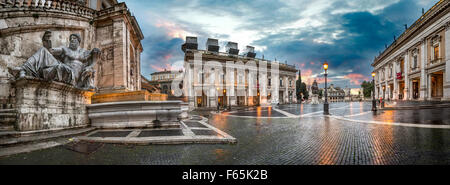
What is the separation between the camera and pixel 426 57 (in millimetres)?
23500

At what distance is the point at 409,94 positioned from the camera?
89.6 feet

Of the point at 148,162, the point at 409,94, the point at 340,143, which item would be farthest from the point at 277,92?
the point at 148,162

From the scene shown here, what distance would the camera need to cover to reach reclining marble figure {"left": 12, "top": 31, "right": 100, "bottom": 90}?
4.61 m

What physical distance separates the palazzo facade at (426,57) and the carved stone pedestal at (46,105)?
33.2 metres

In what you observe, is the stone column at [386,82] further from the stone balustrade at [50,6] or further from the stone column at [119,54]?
the stone balustrade at [50,6]

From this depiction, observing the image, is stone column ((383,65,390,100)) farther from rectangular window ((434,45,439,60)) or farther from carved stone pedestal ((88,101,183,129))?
carved stone pedestal ((88,101,183,129))

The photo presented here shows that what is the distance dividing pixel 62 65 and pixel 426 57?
132 feet

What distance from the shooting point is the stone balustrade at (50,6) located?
6.74m

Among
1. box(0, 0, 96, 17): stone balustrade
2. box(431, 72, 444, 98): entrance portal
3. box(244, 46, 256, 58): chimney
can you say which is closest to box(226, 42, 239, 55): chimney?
box(244, 46, 256, 58): chimney

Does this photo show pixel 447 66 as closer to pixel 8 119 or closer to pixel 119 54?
pixel 119 54

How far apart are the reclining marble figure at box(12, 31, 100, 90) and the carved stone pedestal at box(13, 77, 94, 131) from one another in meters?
0.23

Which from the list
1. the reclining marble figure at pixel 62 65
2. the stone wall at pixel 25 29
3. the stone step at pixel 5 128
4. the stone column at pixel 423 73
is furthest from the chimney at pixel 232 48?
the stone step at pixel 5 128

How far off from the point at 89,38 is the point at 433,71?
39328 mm

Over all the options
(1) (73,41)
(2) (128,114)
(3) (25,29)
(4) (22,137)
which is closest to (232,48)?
(3) (25,29)
